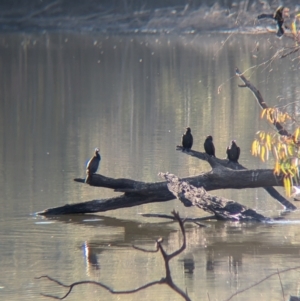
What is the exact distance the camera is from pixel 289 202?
37.5 feet

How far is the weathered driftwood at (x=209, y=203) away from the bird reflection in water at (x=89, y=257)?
3.99ft

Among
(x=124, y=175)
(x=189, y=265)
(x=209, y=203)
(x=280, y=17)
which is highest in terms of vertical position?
(x=280, y=17)

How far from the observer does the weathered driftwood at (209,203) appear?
10.2 metres

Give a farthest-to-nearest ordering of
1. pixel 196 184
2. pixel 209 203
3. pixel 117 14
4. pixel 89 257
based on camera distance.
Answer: pixel 117 14 → pixel 196 184 → pixel 209 203 → pixel 89 257

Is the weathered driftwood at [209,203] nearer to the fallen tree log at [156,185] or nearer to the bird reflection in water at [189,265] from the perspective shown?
the fallen tree log at [156,185]

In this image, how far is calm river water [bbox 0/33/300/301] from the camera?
8.41m

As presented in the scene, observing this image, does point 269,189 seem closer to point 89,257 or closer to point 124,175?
point 89,257

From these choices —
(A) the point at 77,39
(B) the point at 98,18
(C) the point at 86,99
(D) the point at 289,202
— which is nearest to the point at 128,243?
(D) the point at 289,202

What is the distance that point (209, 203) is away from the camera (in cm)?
1028

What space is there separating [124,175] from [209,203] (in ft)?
12.3

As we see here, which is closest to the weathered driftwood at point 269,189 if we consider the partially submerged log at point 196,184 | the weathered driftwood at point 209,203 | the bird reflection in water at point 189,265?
the partially submerged log at point 196,184

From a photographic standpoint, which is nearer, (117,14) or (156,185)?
(156,185)

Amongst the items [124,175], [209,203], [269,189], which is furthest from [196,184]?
[124,175]

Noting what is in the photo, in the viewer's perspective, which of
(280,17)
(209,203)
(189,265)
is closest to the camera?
(280,17)
